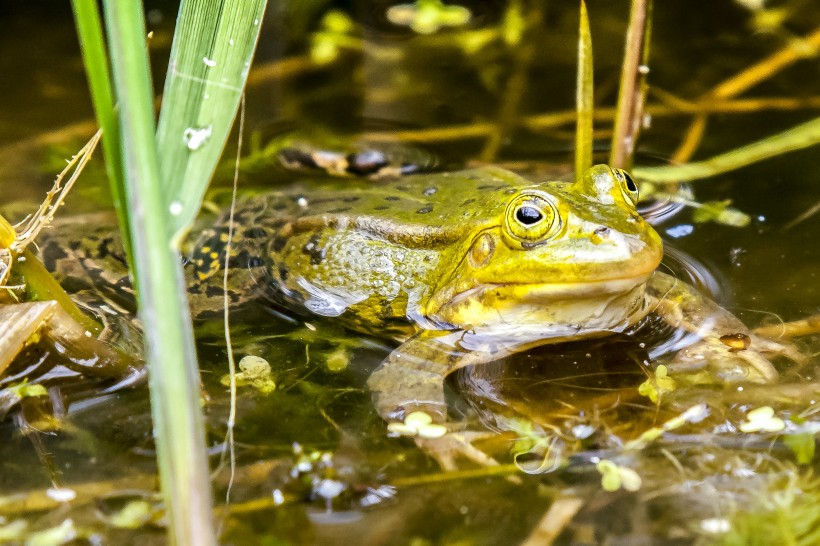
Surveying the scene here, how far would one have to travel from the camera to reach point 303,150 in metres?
4.02

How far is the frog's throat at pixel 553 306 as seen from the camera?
2492 millimetres

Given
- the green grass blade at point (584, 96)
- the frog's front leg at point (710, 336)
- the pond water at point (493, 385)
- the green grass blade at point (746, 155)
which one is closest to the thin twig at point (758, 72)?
the pond water at point (493, 385)

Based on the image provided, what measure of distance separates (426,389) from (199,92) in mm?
1279

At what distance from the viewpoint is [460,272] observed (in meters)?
2.77

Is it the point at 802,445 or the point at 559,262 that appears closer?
the point at 802,445

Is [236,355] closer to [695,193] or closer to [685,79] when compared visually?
[695,193]

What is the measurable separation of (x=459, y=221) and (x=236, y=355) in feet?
3.16

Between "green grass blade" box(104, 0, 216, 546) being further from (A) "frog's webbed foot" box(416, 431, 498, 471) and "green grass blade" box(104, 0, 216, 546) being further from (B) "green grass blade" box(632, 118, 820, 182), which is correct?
(B) "green grass blade" box(632, 118, 820, 182)

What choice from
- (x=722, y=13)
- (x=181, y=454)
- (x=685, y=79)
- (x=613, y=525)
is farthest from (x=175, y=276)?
(x=722, y=13)

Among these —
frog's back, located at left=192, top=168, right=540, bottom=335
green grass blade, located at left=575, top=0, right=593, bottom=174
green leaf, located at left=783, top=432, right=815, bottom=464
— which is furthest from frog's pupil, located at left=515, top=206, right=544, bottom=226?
green leaf, located at left=783, top=432, right=815, bottom=464

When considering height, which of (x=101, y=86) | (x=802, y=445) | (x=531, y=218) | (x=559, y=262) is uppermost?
(x=101, y=86)

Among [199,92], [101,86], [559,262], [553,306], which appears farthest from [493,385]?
[101,86]

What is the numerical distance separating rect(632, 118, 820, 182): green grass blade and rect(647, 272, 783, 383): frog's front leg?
49 cm

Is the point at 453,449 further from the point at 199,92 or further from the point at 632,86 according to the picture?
the point at 632,86
